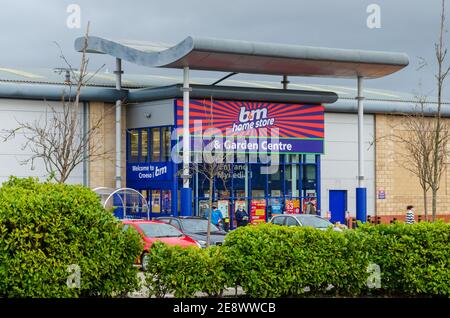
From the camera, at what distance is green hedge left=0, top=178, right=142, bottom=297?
14289 millimetres

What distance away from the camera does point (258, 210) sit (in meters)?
42.5

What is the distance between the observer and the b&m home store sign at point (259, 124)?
39.9 metres

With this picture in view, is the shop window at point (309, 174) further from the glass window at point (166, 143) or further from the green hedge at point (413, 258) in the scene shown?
the green hedge at point (413, 258)

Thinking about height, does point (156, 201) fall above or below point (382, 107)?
below

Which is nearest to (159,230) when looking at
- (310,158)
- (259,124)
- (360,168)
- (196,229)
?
(196,229)

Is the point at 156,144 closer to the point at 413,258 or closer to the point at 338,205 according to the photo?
the point at 338,205

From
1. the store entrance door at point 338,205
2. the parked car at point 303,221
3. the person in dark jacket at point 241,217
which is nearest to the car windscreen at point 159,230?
the parked car at point 303,221

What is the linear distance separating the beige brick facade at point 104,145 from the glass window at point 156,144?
1.91 meters

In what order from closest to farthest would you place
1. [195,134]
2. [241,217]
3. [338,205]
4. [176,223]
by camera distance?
[176,223]
[241,217]
[195,134]
[338,205]

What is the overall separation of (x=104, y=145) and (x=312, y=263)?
26.5 meters

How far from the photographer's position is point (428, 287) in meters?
16.7

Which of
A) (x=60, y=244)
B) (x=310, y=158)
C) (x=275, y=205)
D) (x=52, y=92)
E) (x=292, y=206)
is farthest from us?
(x=310, y=158)

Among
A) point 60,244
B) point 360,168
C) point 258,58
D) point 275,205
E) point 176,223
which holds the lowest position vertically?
point 176,223

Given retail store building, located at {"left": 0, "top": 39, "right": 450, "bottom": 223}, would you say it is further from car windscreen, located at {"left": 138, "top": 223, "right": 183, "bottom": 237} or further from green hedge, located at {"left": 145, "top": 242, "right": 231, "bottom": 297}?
green hedge, located at {"left": 145, "top": 242, "right": 231, "bottom": 297}
